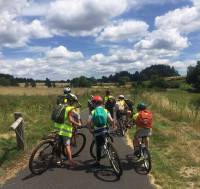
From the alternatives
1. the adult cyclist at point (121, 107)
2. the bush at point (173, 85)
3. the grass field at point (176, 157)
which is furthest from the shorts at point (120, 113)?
the bush at point (173, 85)

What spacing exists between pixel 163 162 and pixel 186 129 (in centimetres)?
872

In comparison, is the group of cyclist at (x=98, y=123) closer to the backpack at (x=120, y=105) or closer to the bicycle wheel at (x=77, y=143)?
the bicycle wheel at (x=77, y=143)

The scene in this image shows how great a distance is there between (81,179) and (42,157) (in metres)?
1.28

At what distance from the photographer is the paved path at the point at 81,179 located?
8.35 m

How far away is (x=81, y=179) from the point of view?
8.85m

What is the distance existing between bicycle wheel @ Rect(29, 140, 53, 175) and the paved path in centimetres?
16

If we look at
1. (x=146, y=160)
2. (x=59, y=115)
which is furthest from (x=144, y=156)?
(x=59, y=115)

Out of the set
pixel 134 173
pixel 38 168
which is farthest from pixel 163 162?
pixel 38 168

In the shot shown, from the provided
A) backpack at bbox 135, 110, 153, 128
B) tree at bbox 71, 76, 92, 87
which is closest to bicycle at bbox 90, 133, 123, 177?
backpack at bbox 135, 110, 153, 128

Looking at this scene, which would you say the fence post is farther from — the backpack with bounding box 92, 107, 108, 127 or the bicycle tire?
the bicycle tire

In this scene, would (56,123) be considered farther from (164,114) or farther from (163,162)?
(164,114)

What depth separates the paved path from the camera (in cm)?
835

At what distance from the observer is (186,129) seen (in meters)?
19.3

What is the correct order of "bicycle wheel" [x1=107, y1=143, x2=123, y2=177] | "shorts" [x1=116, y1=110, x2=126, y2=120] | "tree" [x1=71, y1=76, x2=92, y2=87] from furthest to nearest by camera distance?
1. "tree" [x1=71, y1=76, x2=92, y2=87]
2. "shorts" [x1=116, y1=110, x2=126, y2=120]
3. "bicycle wheel" [x1=107, y1=143, x2=123, y2=177]
